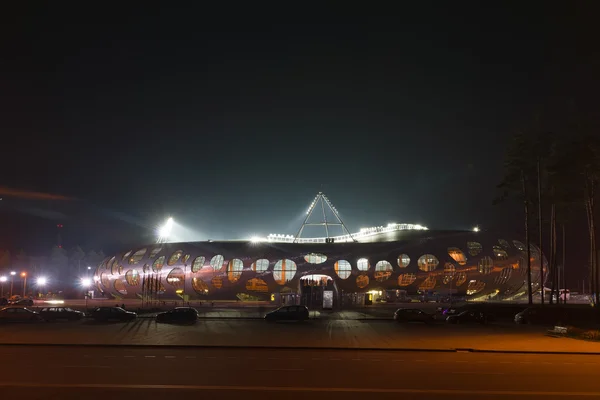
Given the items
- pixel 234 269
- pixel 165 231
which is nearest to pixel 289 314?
pixel 234 269

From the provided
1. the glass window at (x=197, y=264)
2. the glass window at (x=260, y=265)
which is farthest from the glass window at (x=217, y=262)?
the glass window at (x=260, y=265)

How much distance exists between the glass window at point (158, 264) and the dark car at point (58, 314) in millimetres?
31007

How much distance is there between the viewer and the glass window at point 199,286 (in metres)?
67.7

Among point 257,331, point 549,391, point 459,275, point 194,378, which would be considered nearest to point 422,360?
point 549,391

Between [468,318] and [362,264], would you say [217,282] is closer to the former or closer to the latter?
[362,264]

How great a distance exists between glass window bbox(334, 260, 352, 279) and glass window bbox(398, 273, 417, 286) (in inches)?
253

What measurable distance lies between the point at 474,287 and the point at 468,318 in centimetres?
2986

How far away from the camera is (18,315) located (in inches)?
1463

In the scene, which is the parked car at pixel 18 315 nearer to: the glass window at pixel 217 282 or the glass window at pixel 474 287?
the glass window at pixel 217 282

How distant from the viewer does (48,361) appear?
18641 mm

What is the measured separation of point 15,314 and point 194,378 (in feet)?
92.9

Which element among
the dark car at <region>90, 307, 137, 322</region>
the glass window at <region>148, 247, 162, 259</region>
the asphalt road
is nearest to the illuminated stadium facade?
the glass window at <region>148, 247, 162, 259</region>

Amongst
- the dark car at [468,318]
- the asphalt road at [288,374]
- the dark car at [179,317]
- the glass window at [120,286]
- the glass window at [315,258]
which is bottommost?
the glass window at [120,286]

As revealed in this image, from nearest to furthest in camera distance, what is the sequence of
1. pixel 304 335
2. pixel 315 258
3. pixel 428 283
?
pixel 304 335 → pixel 428 283 → pixel 315 258
